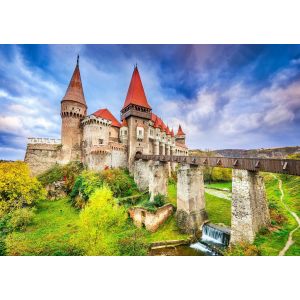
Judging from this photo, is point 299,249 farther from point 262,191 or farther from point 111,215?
point 111,215

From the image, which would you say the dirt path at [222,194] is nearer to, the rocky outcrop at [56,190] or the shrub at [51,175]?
the rocky outcrop at [56,190]

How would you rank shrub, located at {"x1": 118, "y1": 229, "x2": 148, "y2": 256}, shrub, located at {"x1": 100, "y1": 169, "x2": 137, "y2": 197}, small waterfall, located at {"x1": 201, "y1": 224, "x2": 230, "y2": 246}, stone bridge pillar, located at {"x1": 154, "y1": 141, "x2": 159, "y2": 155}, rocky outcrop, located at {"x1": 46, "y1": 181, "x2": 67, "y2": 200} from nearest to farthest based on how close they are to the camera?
shrub, located at {"x1": 118, "y1": 229, "x2": 148, "y2": 256}
small waterfall, located at {"x1": 201, "y1": 224, "x2": 230, "y2": 246}
shrub, located at {"x1": 100, "y1": 169, "x2": 137, "y2": 197}
rocky outcrop, located at {"x1": 46, "y1": 181, "x2": 67, "y2": 200}
stone bridge pillar, located at {"x1": 154, "y1": 141, "x2": 159, "y2": 155}

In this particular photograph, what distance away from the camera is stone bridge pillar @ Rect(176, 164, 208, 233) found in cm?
1149

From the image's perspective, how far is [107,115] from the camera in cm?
2139

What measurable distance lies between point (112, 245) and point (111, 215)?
A: 144 cm

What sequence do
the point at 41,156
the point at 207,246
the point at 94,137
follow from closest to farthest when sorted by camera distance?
1. the point at 207,246
2. the point at 94,137
3. the point at 41,156

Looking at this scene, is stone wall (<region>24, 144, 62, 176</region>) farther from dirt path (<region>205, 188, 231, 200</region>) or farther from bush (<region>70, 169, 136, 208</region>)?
dirt path (<region>205, 188, 231, 200</region>)

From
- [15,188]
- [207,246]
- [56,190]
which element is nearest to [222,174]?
[207,246]

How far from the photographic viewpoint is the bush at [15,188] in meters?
13.5

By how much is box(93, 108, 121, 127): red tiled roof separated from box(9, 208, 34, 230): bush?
38.7 ft

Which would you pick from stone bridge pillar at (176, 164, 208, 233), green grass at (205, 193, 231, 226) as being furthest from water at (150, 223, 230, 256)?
green grass at (205, 193, 231, 226)

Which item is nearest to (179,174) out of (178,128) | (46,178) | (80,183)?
(80,183)

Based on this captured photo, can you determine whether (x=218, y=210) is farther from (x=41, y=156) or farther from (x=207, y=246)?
(x=41, y=156)

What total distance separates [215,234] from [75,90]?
20517mm
